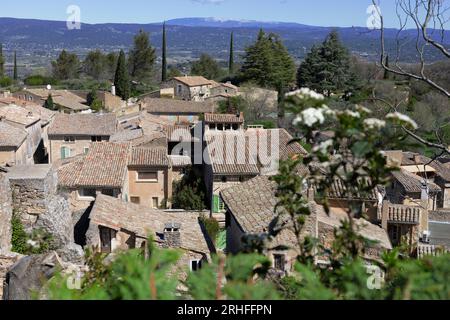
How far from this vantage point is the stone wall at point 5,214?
10250mm

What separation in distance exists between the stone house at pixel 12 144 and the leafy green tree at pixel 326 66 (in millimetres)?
27990

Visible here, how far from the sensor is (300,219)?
4.69 meters

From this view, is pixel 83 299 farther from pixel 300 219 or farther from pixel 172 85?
pixel 172 85

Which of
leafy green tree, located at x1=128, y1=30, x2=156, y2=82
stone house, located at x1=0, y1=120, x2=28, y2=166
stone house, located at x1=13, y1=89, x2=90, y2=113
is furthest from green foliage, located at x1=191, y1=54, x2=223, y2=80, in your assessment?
stone house, located at x1=0, y1=120, x2=28, y2=166

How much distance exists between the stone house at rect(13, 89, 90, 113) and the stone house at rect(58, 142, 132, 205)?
2238 centimetres

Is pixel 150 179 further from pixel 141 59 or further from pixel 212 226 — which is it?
pixel 141 59

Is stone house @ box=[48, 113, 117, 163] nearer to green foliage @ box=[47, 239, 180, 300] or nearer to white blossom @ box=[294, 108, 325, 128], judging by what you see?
green foliage @ box=[47, 239, 180, 300]

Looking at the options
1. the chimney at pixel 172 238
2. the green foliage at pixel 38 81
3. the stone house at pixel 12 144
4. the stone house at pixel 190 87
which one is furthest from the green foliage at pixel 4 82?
the chimney at pixel 172 238

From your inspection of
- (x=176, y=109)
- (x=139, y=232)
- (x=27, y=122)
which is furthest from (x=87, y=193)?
(x=176, y=109)

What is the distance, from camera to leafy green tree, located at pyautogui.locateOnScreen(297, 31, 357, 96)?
172ft

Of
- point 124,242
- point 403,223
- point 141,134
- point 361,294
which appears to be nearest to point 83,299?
point 361,294

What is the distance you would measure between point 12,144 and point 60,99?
2248cm

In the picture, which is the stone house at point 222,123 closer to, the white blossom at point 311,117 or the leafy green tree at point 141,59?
the white blossom at point 311,117
